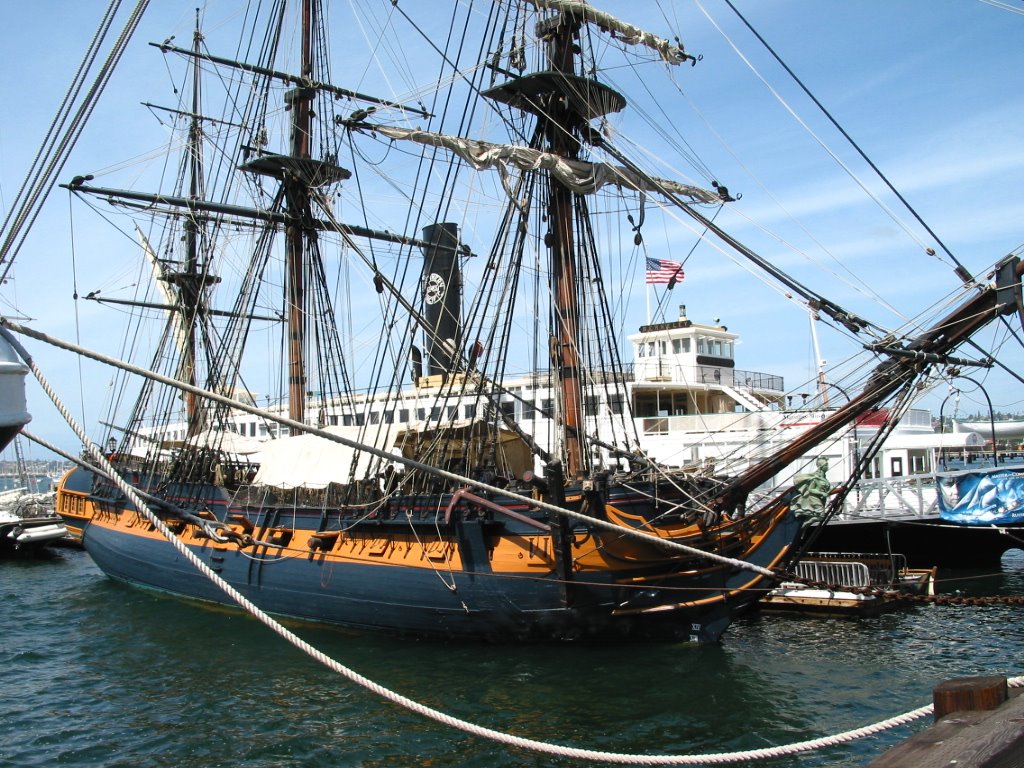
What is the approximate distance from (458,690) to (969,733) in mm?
11078

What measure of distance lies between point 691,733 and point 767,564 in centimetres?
542

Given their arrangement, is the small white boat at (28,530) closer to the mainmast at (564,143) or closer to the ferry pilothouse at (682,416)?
the ferry pilothouse at (682,416)

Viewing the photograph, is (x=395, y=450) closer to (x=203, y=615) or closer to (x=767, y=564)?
(x=203, y=615)

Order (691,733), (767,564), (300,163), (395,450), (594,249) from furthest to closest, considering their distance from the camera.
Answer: (300,163) → (395,450) → (594,249) → (767,564) → (691,733)

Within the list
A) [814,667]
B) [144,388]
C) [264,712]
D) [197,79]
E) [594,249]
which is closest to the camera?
[264,712]

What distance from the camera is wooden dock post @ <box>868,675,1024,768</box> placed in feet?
10.7

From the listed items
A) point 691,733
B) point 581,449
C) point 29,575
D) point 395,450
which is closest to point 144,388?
point 29,575

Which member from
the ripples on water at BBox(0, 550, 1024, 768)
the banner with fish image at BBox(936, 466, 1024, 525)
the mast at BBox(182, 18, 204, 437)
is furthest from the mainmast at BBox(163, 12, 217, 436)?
the banner with fish image at BBox(936, 466, 1024, 525)

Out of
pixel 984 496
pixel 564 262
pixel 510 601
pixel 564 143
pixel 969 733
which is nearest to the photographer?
pixel 969 733

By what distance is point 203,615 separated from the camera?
819 inches

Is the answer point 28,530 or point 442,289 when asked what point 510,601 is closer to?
point 442,289

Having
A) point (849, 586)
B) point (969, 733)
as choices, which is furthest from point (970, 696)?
point (849, 586)

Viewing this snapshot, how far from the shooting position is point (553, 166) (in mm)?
18328

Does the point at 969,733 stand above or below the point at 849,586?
above
